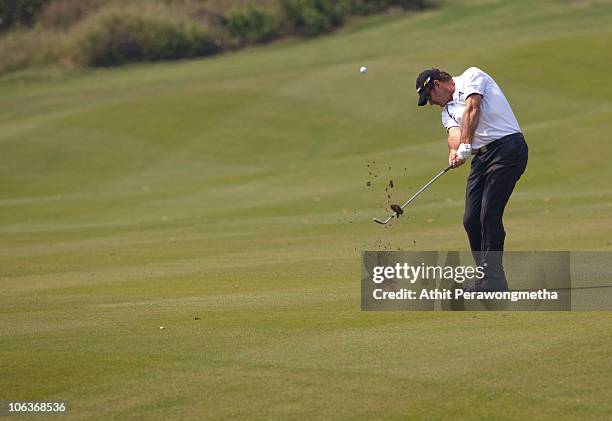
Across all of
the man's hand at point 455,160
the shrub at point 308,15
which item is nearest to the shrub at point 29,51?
the shrub at point 308,15

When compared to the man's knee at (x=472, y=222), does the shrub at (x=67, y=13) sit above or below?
above

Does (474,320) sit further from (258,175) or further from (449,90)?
(258,175)

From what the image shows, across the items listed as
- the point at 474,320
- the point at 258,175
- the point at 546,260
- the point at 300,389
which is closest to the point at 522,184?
the point at 258,175

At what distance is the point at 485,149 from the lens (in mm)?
10914

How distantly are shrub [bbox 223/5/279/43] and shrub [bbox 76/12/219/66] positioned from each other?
6.89 feet

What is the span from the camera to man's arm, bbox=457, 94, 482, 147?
35.0ft

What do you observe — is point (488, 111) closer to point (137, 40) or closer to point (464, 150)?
point (464, 150)

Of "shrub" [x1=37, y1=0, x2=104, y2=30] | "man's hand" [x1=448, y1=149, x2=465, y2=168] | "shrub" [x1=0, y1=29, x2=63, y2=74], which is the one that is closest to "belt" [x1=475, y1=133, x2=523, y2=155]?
"man's hand" [x1=448, y1=149, x2=465, y2=168]

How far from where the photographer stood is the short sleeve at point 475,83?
10.7 meters

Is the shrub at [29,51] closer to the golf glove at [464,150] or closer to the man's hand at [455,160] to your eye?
the man's hand at [455,160]

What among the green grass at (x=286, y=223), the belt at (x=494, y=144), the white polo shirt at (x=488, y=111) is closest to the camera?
the green grass at (x=286, y=223)

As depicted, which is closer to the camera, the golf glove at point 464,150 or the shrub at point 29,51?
the golf glove at point 464,150

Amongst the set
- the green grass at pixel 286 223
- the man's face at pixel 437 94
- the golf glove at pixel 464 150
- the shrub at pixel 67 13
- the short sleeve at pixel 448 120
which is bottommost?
the green grass at pixel 286 223

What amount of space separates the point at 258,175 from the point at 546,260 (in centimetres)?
2084
